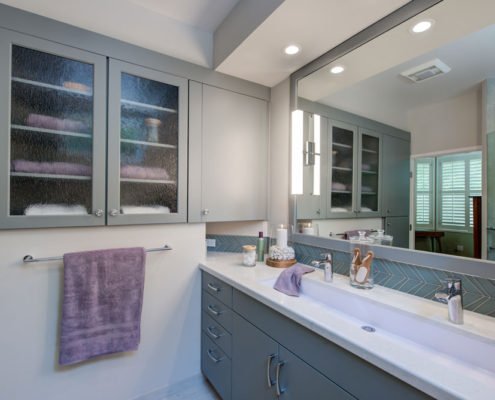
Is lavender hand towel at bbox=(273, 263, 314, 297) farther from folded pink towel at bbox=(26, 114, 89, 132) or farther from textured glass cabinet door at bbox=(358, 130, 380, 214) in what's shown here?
folded pink towel at bbox=(26, 114, 89, 132)

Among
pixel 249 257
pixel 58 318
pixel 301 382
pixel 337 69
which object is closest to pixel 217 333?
pixel 249 257

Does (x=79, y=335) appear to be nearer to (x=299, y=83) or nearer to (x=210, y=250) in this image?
(x=210, y=250)

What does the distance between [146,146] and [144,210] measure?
408 millimetres

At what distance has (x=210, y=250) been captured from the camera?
8.16 ft

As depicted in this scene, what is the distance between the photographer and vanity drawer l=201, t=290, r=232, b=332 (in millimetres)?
1585

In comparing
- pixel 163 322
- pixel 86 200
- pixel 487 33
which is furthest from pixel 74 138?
pixel 487 33

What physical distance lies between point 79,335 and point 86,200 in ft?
2.42

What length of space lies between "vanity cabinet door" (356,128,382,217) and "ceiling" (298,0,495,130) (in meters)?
0.12

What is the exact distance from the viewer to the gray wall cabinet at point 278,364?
840 millimetres

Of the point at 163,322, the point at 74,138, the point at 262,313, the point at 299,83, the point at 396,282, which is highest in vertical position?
the point at 299,83

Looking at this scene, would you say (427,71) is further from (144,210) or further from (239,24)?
(144,210)

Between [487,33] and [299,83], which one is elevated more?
[299,83]

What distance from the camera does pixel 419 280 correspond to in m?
1.23

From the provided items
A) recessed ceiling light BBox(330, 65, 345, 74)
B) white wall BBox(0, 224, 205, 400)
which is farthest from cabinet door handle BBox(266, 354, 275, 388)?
recessed ceiling light BBox(330, 65, 345, 74)
